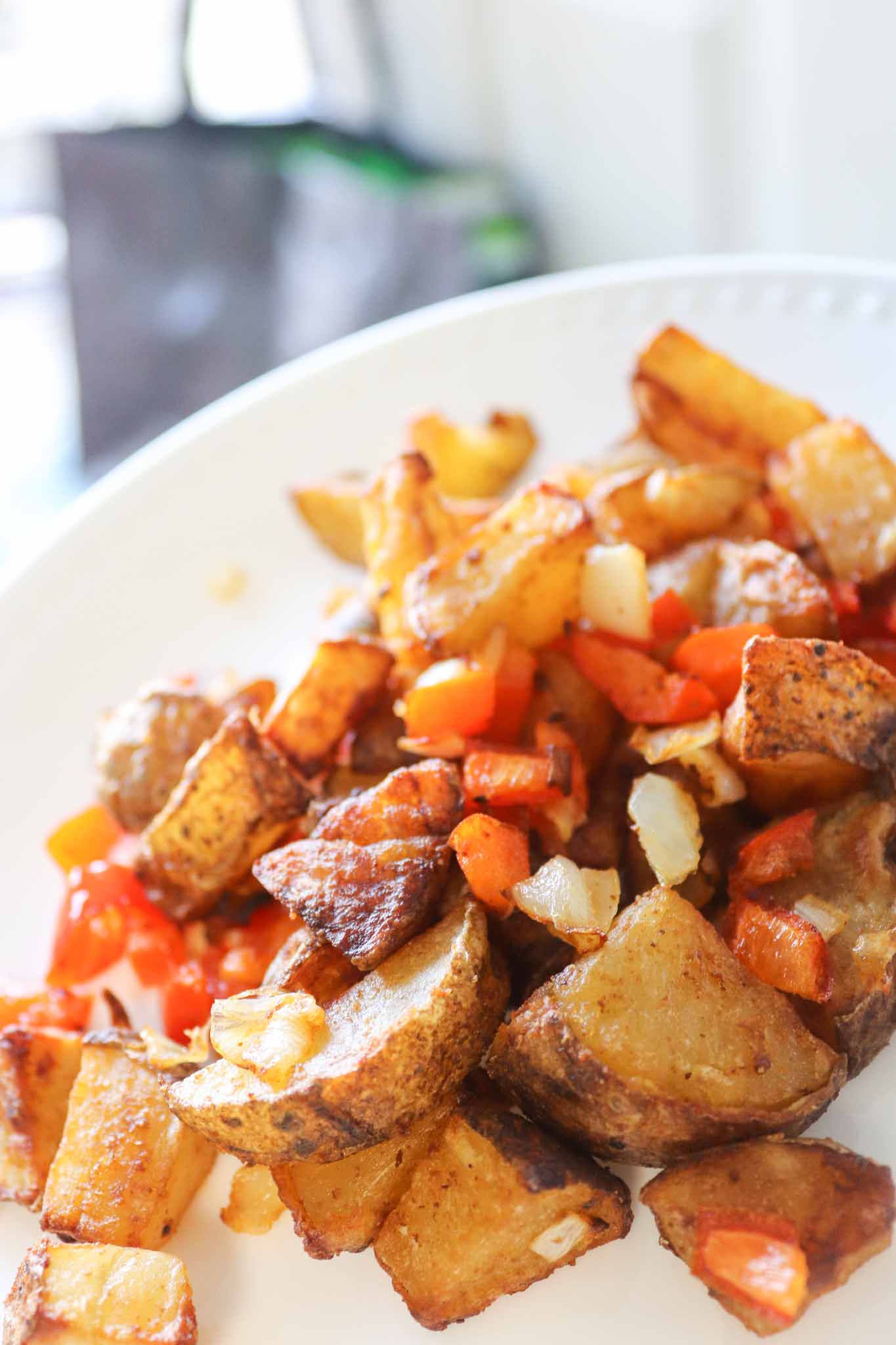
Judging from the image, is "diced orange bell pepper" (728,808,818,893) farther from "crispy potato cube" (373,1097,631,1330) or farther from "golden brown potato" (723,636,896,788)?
"crispy potato cube" (373,1097,631,1330)

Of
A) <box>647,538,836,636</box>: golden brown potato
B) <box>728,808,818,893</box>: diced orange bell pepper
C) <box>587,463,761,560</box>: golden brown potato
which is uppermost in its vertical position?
<box>587,463,761,560</box>: golden brown potato

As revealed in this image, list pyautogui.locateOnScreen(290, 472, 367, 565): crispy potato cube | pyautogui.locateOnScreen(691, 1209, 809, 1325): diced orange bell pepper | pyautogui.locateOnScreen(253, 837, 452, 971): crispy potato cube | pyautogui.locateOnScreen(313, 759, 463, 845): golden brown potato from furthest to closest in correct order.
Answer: pyautogui.locateOnScreen(290, 472, 367, 565): crispy potato cube → pyautogui.locateOnScreen(313, 759, 463, 845): golden brown potato → pyautogui.locateOnScreen(253, 837, 452, 971): crispy potato cube → pyautogui.locateOnScreen(691, 1209, 809, 1325): diced orange bell pepper

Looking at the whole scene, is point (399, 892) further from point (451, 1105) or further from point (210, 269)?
point (210, 269)

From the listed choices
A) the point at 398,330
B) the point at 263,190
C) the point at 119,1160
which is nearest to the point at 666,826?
the point at 119,1160

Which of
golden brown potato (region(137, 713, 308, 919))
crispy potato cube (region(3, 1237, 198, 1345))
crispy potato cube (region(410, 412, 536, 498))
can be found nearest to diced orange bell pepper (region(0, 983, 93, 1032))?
golden brown potato (region(137, 713, 308, 919))

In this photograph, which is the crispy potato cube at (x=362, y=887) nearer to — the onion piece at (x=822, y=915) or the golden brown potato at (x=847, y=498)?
the onion piece at (x=822, y=915)

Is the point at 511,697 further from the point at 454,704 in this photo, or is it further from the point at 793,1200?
the point at 793,1200

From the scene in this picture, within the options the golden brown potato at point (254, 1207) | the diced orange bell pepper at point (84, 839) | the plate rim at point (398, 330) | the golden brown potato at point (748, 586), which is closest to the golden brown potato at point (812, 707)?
the golden brown potato at point (748, 586)
